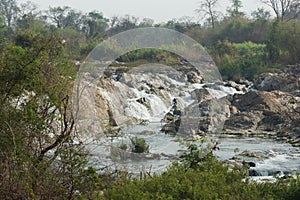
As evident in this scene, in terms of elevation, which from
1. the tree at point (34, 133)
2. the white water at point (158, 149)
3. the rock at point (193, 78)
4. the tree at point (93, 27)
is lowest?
the white water at point (158, 149)

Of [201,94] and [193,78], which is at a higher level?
[193,78]

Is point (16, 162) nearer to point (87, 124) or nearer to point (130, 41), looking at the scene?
point (87, 124)

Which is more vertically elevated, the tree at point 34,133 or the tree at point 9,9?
the tree at point 9,9

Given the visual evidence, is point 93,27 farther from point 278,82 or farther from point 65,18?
point 278,82

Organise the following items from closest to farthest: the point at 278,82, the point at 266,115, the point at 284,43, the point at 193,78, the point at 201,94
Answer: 1. the point at 266,115
2. the point at 201,94
3. the point at 278,82
4. the point at 193,78
5. the point at 284,43

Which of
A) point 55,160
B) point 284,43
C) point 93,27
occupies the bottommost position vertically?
point 55,160

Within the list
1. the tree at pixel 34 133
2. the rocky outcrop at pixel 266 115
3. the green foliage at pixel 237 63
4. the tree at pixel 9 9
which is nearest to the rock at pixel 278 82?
the rocky outcrop at pixel 266 115

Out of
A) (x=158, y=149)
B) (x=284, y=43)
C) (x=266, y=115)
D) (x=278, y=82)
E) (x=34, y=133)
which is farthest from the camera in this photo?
(x=284, y=43)

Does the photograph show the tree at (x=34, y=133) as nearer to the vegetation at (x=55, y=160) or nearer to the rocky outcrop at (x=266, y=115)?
Answer: the vegetation at (x=55, y=160)

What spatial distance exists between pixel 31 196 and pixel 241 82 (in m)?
23.9

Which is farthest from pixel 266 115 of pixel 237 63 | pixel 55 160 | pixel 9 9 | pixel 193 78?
pixel 9 9

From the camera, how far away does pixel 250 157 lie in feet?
40.0

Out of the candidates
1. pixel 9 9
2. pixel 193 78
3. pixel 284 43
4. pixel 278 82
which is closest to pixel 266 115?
pixel 278 82

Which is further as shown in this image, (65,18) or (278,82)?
(65,18)
